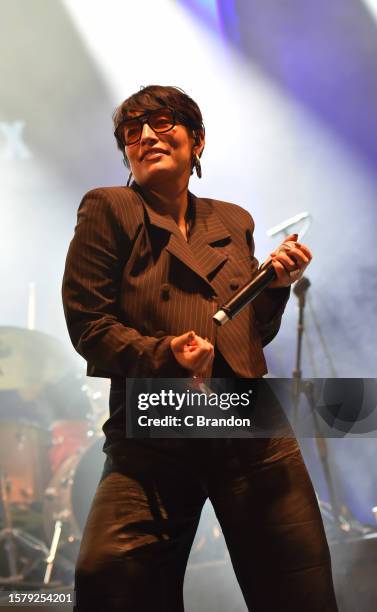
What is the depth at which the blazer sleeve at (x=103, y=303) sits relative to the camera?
103cm

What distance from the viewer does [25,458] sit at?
310cm

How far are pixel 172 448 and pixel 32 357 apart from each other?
215 centimetres

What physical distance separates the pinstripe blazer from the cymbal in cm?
202

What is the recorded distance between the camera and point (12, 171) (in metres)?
3.07

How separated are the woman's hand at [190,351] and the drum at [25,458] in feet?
7.33

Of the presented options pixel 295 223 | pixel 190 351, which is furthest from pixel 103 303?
pixel 295 223

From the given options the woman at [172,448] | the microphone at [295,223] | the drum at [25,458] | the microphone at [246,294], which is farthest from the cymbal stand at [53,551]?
the microphone at [246,294]

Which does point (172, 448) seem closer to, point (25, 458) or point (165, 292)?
point (165, 292)

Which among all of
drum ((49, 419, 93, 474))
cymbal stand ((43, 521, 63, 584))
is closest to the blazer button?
cymbal stand ((43, 521, 63, 584))

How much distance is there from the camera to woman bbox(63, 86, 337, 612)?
3.30 feet

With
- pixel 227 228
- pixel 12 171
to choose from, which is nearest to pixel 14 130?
pixel 12 171

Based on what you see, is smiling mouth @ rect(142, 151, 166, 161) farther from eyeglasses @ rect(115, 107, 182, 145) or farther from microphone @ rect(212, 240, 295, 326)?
microphone @ rect(212, 240, 295, 326)

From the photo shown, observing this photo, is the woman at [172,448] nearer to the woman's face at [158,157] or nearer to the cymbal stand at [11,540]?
the woman's face at [158,157]

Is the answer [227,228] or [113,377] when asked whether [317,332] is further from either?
[113,377]
